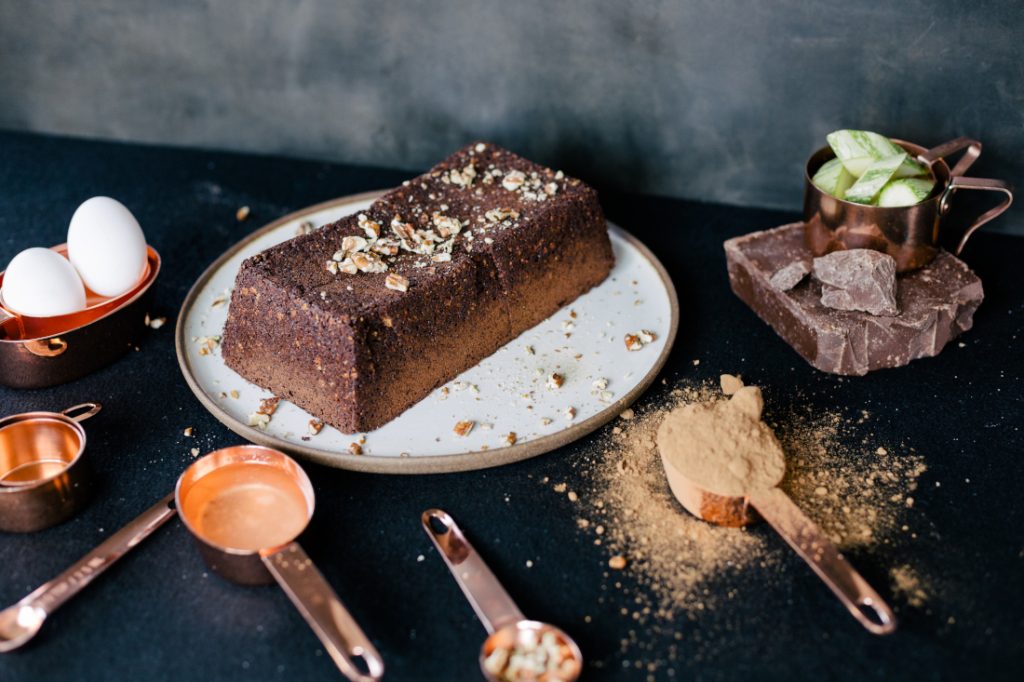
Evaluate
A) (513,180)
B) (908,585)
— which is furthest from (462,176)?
(908,585)

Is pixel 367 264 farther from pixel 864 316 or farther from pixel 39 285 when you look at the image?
pixel 864 316

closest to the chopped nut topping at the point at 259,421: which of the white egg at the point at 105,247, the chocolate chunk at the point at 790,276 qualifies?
the white egg at the point at 105,247

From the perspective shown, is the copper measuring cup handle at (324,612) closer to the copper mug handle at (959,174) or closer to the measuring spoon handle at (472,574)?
the measuring spoon handle at (472,574)

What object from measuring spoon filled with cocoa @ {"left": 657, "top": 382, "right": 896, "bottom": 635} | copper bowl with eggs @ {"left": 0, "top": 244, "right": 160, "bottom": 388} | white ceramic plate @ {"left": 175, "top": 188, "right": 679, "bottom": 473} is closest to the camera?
measuring spoon filled with cocoa @ {"left": 657, "top": 382, "right": 896, "bottom": 635}

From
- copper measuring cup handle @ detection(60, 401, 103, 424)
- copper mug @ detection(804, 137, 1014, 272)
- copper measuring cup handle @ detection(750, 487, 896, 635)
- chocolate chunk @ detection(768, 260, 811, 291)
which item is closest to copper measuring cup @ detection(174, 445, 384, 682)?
copper measuring cup handle @ detection(60, 401, 103, 424)

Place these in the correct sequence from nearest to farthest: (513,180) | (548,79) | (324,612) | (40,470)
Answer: (324,612) < (40,470) < (513,180) < (548,79)

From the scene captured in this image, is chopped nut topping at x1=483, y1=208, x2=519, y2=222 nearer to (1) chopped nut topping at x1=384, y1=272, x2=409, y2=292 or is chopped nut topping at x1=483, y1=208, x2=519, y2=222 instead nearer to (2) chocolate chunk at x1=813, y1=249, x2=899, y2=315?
(1) chopped nut topping at x1=384, y1=272, x2=409, y2=292
